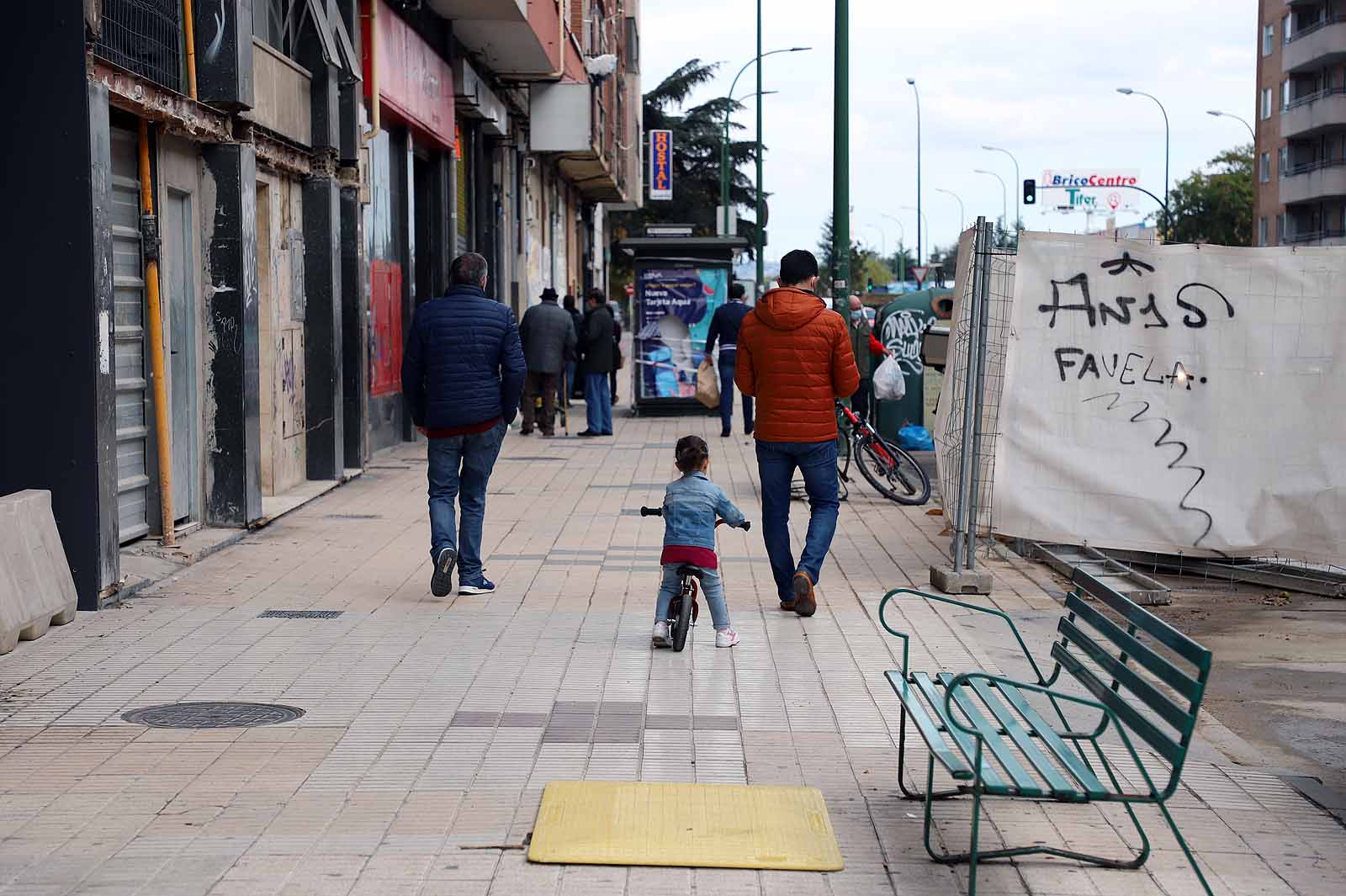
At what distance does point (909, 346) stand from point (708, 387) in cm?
252

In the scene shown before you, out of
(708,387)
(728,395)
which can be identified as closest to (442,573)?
(708,387)

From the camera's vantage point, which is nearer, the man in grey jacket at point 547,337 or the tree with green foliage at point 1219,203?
the man in grey jacket at point 547,337

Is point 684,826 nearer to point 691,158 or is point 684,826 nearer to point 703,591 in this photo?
point 703,591

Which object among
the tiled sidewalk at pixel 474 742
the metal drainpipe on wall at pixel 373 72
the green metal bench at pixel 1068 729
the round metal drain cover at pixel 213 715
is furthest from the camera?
the metal drainpipe on wall at pixel 373 72

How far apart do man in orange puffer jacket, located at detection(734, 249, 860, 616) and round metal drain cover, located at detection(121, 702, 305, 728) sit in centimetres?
317

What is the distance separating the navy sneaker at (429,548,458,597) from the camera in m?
9.42

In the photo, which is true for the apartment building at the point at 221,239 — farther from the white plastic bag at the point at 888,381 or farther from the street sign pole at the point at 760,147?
the street sign pole at the point at 760,147

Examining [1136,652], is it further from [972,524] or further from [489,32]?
[489,32]

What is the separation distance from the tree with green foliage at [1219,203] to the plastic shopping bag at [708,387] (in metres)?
79.3

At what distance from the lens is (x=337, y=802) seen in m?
5.39

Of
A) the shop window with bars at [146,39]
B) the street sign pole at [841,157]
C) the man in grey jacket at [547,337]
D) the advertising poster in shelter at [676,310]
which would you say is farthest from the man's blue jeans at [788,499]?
the advertising poster in shelter at [676,310]

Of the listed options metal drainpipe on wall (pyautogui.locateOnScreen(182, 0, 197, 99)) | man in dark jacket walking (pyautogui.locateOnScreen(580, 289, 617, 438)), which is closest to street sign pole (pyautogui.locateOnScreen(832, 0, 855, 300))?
man in dark jacket walking (pyautogui.locateOnScreen(580, 289, 617, 438))

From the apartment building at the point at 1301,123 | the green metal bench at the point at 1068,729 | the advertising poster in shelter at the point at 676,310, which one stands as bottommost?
the green metal bench at the point at 1068,729

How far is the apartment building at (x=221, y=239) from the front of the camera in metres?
8.62
